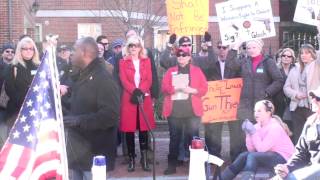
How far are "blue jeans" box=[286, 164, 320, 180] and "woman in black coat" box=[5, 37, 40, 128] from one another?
12.6ft

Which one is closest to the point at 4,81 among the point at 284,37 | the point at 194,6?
the point at 194,6

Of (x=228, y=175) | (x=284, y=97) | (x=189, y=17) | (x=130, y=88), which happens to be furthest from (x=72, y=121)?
(x=189, y=17)

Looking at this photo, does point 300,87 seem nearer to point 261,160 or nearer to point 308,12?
point 308,12

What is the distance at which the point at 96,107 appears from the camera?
Result: 5469mm

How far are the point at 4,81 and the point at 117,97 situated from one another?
306cm

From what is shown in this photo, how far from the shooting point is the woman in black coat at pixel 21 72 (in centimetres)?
778

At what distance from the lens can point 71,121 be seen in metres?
5.36

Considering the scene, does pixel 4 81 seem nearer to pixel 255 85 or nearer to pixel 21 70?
pixel 21 70

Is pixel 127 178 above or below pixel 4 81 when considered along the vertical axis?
below

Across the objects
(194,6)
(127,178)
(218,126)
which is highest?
(194,6)

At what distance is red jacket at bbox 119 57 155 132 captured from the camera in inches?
340

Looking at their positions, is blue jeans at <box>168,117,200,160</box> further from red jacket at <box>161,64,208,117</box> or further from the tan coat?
the tan coat

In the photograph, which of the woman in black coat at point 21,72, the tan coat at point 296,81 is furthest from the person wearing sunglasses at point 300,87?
the woman in black coat at point 21,72

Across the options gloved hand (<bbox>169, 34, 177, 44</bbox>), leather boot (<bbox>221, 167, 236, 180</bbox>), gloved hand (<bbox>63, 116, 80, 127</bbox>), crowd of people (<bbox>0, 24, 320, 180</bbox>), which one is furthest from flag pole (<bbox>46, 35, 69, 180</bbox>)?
gloved hand (<bbox>169, 34, 177, 44</bbox>)
